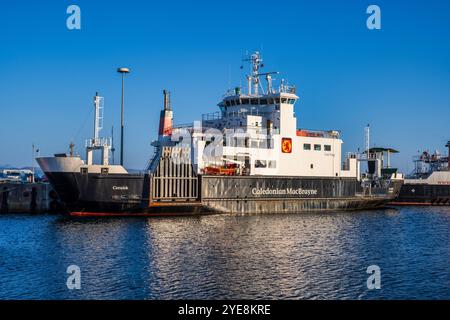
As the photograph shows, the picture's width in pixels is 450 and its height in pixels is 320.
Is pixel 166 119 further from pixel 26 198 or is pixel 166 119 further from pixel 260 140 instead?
pixel 26 198

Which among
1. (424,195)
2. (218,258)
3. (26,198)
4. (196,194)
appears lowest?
(218,258)

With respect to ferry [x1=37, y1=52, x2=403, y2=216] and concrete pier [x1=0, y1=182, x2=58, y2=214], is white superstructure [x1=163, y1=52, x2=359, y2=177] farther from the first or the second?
concrete pier [x1=0, y1=182, x2=58, y2=214]

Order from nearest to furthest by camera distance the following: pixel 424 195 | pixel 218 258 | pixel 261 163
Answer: pixel 218 258, pixel 261 163, pixel 424 195

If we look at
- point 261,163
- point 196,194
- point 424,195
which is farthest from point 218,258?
point 424,195

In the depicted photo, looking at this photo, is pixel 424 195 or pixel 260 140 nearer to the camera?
pixel 260 140

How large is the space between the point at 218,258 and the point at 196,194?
49.3 feet

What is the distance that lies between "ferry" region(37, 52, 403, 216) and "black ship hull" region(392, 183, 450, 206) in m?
13.0

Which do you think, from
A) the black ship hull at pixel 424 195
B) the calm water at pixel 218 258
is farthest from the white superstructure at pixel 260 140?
the black ship hull at pixel 424 195

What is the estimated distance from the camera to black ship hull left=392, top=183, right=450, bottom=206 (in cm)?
5856

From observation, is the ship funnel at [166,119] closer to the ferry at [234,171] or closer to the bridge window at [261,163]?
the ferry at [234,171]

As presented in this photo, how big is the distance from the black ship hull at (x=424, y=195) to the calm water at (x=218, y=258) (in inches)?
1009

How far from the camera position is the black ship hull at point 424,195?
192 feet

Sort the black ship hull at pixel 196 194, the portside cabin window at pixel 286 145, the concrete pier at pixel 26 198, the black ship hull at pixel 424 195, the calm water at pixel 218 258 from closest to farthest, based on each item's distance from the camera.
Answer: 1. the calm water at pixel 218 258
2. the black ship hull at pixel 196 194
3. the concrete pier at pixel 26 198
4. the portside cabin window at pixel 286 145
5. the black ship hull at pixel 424 195

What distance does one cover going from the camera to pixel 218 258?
21500mm
